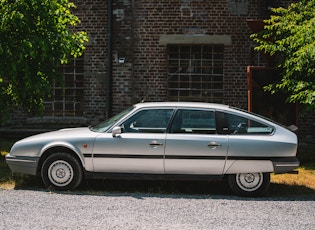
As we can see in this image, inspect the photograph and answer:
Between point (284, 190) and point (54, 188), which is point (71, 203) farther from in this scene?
point (284, 190)

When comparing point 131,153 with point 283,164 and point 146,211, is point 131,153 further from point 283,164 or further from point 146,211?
point 283,164

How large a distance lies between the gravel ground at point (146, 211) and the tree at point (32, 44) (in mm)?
2992

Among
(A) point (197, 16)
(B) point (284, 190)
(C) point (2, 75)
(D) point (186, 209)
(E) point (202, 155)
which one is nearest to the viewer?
(D) point (186, 209)

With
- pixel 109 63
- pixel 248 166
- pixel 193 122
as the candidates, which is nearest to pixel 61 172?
pixel 193 122

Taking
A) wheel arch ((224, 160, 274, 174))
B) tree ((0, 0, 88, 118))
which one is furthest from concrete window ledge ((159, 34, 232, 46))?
wheel arch ((224, 160, 274, 174))

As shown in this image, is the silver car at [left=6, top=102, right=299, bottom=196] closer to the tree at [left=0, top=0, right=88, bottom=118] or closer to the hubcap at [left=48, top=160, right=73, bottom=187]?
the hubcap at [left=48, top=160, right=73, bottom=187]

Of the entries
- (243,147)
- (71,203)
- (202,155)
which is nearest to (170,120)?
(202,155)

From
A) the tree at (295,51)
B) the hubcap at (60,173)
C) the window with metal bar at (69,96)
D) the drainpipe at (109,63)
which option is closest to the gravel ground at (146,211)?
the hubcap at (60,173)

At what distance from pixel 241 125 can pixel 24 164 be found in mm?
3515

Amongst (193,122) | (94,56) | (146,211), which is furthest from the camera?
(94,56)

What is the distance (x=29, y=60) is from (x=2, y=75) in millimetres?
736

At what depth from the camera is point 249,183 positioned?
7.53 metres

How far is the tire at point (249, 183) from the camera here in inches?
294

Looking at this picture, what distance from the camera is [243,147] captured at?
7.45 m
